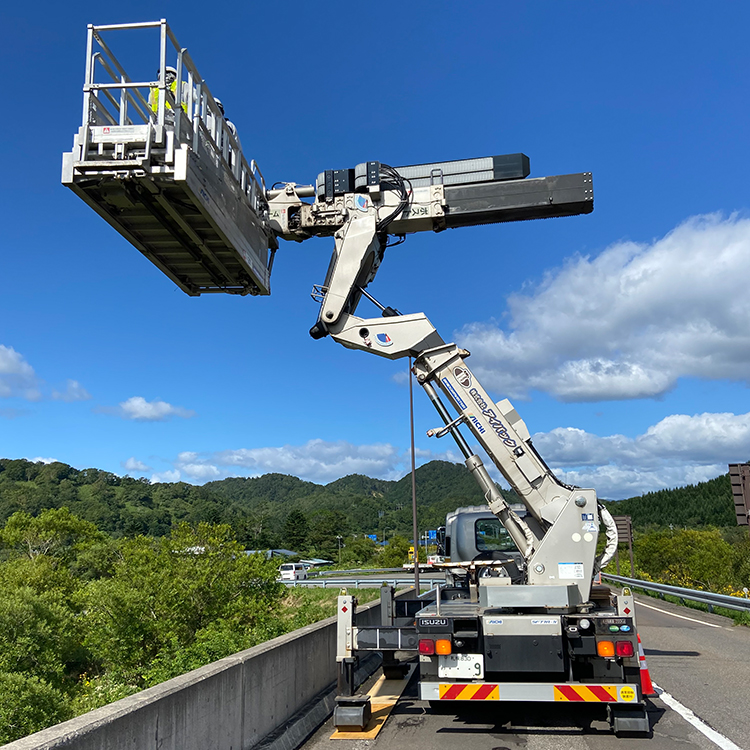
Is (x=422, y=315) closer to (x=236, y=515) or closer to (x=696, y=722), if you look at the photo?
(x=696, y=722)

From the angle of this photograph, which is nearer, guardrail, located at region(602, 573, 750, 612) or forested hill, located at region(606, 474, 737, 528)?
guardrail, located at region(602, 573, 750, 612)

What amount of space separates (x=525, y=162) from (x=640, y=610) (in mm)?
18100

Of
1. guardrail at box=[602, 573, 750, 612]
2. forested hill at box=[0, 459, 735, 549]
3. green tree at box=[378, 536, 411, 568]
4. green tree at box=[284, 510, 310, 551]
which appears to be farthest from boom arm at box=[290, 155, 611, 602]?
green tree at box=[284, 510, 310, 551]

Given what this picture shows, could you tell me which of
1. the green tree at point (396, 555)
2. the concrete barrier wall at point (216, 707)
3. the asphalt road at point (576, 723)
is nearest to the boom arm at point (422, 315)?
the asphalt road at point (576, 723)

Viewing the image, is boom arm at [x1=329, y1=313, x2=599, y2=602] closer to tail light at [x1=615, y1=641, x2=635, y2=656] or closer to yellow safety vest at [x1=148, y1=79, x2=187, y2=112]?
tail light at [x1=615, y1=641, x2=635, y2=656]

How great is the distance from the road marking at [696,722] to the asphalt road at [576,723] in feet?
0.03

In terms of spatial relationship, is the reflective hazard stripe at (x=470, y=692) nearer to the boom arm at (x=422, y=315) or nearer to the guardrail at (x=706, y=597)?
the boom arm at (x=422, y=315)

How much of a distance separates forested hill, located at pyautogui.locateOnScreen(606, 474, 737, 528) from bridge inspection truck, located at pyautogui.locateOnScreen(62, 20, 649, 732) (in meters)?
140

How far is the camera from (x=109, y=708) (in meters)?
4.00

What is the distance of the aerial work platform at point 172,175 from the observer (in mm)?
5973

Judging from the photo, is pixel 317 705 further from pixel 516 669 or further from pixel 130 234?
pixel 130 234

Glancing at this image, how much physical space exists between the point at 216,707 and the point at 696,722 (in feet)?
17.3

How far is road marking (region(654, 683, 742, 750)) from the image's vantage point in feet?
20.1

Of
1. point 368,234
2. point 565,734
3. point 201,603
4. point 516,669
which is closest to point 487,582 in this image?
point 516,669
